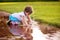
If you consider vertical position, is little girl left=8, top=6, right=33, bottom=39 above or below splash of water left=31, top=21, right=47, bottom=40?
above

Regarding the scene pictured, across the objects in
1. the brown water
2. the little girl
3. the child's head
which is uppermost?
the child's head

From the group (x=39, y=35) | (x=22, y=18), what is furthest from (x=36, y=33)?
(x=22, y=18)

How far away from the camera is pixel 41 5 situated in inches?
41.8

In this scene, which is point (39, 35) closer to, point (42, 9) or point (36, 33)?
point (36, 33)

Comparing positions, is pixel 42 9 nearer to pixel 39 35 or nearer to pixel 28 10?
pixel 28 10

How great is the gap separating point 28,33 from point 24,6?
0.24 metres

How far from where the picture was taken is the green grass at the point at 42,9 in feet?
3.41

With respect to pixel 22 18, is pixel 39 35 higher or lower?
lower

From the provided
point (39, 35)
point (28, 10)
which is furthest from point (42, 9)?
point (39, 35)

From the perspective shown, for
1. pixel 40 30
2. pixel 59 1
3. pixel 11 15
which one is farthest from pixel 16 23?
pixel 59 1

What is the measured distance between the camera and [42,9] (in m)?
1.06

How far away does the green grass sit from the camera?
1039 mm

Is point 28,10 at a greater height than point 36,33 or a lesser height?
greater

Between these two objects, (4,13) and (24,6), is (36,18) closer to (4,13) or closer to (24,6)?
(24,6)
